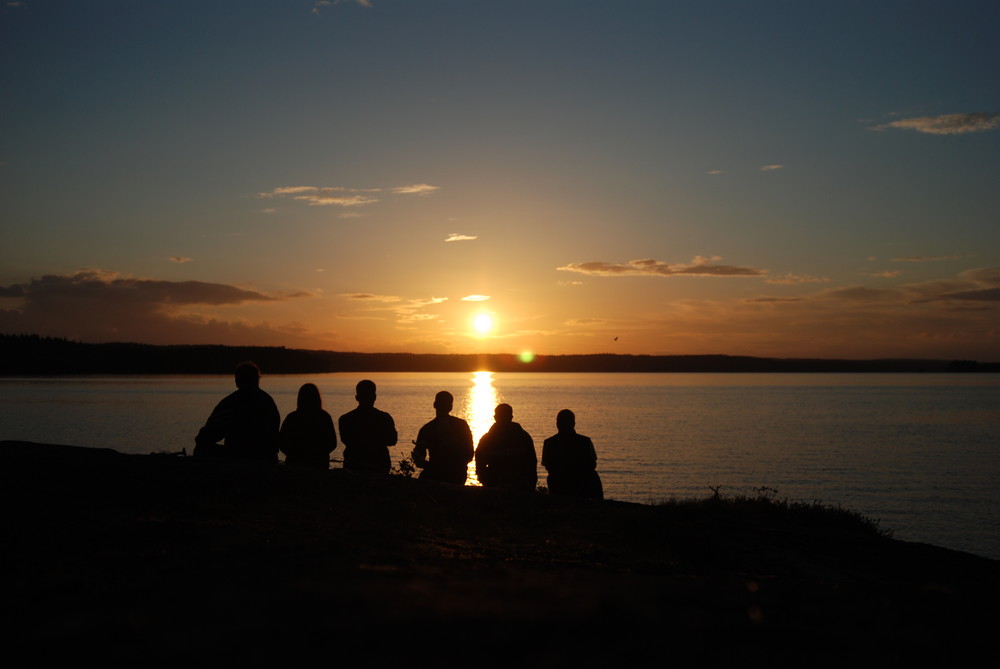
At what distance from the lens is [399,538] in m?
6.11

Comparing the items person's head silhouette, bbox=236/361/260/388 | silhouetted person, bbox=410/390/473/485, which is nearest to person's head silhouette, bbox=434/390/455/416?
silhouetted person, bbox=410/390/473/485

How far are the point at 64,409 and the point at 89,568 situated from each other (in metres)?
58.8

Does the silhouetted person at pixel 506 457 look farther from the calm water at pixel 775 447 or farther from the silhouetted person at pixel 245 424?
the calm water at pixel 775 447

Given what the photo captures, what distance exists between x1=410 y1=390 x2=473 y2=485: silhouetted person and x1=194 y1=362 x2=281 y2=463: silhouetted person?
74.6 inches

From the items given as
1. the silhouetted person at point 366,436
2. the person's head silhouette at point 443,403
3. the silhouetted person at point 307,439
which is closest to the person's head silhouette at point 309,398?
the silhouetted person at point 307,439

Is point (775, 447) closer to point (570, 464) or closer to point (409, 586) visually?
point (570, 464)

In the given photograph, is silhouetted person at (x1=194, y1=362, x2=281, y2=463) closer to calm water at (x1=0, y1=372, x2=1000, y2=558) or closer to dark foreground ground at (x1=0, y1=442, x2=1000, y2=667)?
dark foreground ground at (x1=0, y1=442, x2=1000, y2=667)

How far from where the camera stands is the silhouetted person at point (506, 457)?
1028cm

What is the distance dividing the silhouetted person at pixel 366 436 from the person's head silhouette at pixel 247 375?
136cm

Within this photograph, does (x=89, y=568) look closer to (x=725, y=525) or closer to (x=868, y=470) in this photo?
(x=725, y=525)

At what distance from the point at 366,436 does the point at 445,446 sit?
3.46ft

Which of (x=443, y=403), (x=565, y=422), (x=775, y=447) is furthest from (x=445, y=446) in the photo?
(x=775, y=447)

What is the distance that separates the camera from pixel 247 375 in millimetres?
9359

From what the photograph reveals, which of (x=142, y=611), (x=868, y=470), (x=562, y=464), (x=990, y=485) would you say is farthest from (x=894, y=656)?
(x=868, y=470)
